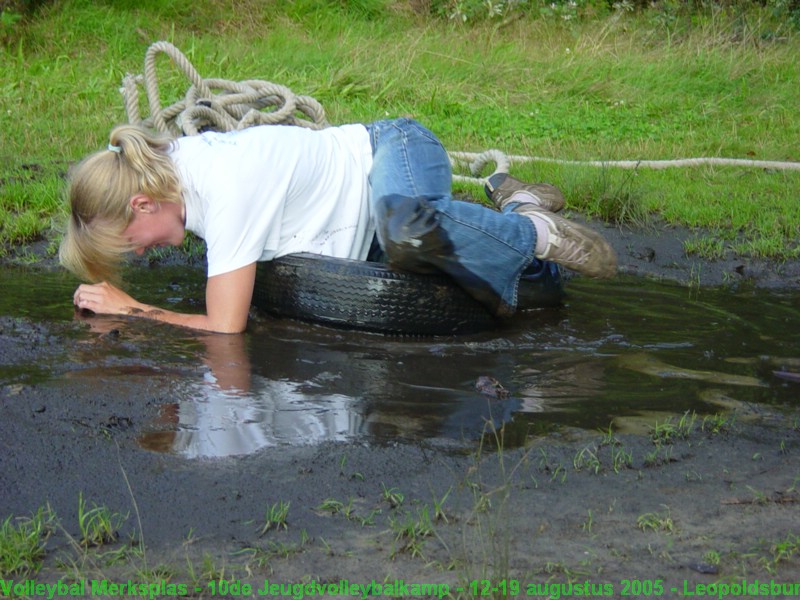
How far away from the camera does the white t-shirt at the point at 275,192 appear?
13.3ft

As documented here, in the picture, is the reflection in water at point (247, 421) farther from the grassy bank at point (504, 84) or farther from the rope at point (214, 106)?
the grassy bank at point (504, 84)

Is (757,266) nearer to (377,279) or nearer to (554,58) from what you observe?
(377,279)

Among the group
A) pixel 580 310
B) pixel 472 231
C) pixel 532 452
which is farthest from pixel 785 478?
pixel 580 310

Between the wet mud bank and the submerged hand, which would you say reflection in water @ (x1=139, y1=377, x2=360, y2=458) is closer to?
the wet mud bank

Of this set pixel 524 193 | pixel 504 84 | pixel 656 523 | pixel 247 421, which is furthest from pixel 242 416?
pixel 504 84

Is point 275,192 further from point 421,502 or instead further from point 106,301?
point 421,502

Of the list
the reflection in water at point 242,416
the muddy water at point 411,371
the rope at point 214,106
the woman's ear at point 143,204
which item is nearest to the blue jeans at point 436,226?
the muddy water at point 411,371

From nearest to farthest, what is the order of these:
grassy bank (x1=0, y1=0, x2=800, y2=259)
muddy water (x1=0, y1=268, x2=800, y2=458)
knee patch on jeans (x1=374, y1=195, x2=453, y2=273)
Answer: muddy water (x1=0, y1=268, x2=800, y2=458) < knee patch on jeans (x1=374, y1=195, x2=453, y2=273) < grassy bank (x1=0, y1=0, x2=800, y2=259)

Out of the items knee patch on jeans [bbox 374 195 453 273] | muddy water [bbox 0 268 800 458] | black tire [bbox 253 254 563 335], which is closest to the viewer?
muddy water [bbox 0 268 800 458]

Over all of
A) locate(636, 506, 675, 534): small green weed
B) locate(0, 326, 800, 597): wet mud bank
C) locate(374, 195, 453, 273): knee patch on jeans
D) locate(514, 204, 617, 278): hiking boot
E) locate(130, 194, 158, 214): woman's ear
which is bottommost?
locate(0, 326, 800, 597): wet mud bank

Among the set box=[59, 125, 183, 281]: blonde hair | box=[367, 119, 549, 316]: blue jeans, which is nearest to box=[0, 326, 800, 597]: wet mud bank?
box=[59, 125, 183, 281]: blonde hair

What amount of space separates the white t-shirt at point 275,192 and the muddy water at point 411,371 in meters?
0.45

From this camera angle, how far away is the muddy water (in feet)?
11.6

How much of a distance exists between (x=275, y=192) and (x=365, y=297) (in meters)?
0.63
